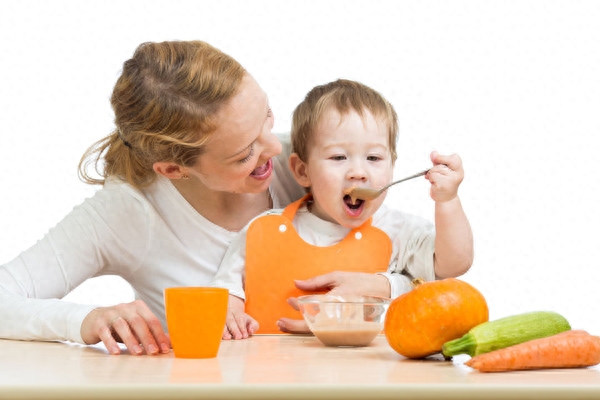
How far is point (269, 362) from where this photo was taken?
1.07 metres

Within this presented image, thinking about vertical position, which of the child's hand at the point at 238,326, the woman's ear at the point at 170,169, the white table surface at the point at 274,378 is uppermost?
the woman's ear at the point at 170,169

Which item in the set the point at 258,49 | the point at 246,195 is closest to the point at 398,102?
the point at 258,49

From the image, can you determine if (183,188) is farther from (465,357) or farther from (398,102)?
(398,102)

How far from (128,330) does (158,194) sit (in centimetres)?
72

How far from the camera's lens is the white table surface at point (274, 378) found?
0.84m

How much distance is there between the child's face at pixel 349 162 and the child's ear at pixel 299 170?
77mm

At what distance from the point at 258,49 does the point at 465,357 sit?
2.04 meters

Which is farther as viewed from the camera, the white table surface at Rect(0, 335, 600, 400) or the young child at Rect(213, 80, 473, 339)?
the young child at Rect(213, 80, 473, 339)

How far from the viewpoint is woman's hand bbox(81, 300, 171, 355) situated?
3.93ft

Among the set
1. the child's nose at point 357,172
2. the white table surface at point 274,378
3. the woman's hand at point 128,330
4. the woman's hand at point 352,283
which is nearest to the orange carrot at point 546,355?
the white table surface at point 274,378

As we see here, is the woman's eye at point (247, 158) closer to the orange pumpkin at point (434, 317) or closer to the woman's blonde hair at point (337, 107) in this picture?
the woman's blonde hair at point (337, 107)

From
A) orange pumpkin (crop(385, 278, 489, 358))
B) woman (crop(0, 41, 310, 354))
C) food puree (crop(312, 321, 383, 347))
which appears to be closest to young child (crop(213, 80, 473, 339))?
woman (crop(0, 41, 310, 354))

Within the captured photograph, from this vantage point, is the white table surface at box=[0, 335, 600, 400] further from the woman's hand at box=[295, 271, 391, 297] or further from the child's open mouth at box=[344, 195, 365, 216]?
the child's open mouth at box=[344, 195, 365, 216]

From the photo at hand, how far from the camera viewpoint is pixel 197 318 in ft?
3.64
